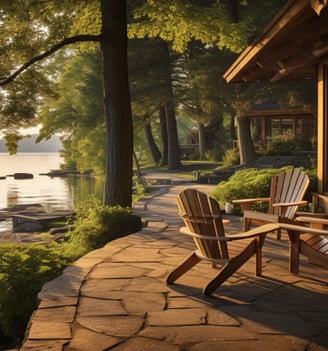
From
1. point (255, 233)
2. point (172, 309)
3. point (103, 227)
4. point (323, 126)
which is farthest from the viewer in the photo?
point (323, 126)

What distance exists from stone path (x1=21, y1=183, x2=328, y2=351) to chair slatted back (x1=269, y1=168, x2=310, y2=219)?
111cm

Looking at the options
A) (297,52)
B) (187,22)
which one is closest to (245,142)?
(187,22)

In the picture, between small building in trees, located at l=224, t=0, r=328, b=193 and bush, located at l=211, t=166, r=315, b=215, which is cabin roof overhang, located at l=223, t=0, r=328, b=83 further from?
bush, located at l=211, t=166, r=315, b=215

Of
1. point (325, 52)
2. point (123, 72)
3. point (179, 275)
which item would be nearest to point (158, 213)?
point (123, 72)

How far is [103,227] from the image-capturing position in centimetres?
783

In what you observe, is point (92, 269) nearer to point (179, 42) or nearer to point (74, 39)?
point (74, 39)

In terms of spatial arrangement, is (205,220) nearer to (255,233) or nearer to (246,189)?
(255,233)

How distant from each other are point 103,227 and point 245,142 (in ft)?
52.0

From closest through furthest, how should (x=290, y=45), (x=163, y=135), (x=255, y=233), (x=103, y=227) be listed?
(x=255, y=233), (x=103, y=227), (x=290, y=45), (x=163, y=135)

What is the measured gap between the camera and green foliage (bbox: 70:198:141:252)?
7629mm

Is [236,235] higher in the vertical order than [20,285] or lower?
higher

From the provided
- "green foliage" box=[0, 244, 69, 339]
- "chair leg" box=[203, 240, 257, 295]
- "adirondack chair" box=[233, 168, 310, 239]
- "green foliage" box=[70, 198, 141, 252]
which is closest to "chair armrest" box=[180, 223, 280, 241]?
→ "chair leg" box=[203, 240, 257, 295]

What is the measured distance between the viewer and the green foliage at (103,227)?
763 cm

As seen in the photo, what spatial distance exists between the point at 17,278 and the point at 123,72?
5431mm
